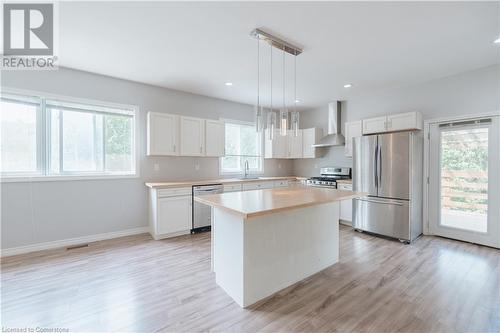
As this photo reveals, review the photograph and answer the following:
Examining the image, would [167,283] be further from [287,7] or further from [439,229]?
[439,229]

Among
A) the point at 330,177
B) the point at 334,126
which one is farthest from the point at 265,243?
the point at 334,126

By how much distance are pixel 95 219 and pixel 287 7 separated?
412cm

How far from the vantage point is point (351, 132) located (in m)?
4.89

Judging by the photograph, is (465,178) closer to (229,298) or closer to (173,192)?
(229,298)

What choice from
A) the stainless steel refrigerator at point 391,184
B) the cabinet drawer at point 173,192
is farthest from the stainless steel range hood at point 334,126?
the cabinet drawer at point 173,192

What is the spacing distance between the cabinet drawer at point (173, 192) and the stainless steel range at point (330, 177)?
2.76m

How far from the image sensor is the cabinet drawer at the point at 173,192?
3841 mm

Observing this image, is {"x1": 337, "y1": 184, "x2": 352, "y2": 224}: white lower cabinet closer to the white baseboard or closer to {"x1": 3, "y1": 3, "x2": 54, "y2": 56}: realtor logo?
the white baseboard

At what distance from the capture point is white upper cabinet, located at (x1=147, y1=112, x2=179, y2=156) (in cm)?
404

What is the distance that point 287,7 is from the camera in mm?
2109

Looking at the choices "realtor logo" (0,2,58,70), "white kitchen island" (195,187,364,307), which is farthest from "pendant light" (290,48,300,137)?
"realtor logo" (0,2,58,70)

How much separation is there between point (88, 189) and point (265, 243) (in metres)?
3.22

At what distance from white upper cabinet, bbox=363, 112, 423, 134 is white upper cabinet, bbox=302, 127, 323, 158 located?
1264mm

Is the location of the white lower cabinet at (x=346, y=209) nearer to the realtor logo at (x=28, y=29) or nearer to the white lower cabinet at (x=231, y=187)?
the white lower cabinet at (x=231, y=187)
